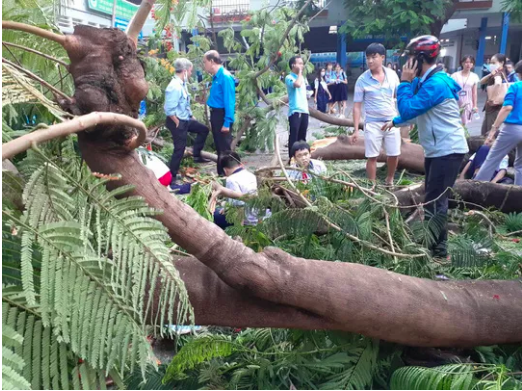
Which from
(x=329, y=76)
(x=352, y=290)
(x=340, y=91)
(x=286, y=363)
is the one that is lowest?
(x=286, y=363)

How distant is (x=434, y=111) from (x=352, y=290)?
2.23m

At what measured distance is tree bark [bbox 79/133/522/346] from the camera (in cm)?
158

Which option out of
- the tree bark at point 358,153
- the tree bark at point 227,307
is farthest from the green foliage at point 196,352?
the tree bark at point 358,153

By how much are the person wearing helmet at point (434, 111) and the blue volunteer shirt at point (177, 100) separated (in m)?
3.75

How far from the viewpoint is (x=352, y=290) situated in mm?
1851

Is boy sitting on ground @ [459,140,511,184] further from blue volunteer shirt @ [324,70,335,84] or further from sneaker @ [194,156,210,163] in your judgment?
blue volunteer shirt @ [324,70,335,84]

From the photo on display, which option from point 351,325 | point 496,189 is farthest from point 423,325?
point 496,189

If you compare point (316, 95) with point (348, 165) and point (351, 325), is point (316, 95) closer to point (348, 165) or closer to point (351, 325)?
point (348, 165)

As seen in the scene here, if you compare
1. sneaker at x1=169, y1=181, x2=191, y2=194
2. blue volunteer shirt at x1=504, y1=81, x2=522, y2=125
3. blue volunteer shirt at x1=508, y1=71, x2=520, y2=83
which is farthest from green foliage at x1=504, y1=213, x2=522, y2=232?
blue volunteer shirt at x1=508, y1=71, x2=520, y2=83

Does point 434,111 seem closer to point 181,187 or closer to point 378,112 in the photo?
point 378,112

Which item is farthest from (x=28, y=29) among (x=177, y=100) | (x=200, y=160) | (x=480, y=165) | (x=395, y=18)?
(x=395, y=18)

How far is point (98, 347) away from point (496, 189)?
4.32 m

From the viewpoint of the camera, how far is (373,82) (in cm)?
552

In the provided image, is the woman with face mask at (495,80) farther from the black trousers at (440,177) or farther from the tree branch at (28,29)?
the tree branch at (28,29)
